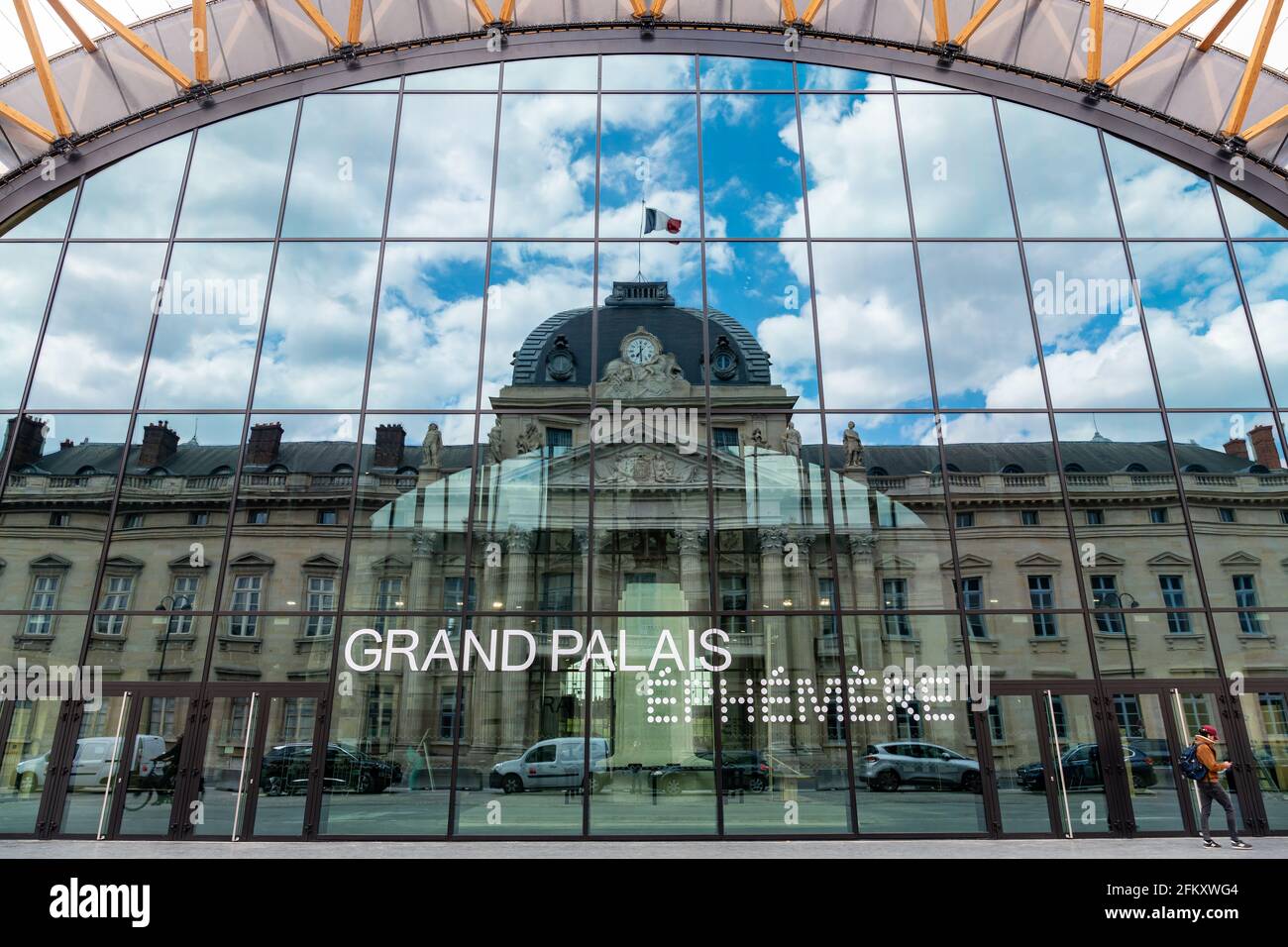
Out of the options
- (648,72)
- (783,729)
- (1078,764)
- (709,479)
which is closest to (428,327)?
(709,479)

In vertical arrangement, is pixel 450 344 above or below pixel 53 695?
above

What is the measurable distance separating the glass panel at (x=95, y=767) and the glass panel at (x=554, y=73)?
14.4 meters

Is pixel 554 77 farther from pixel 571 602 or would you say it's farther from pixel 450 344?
pixel 571 602

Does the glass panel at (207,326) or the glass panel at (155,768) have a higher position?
the glass panel at (207,326)

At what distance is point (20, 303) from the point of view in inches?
659

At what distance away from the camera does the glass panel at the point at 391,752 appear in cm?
1374

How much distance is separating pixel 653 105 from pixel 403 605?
1162 centimetres

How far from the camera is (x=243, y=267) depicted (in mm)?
16781

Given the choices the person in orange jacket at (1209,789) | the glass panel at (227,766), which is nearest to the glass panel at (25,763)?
the glass panel at (227,766)

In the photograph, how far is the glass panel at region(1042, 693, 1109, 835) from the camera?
13906mm

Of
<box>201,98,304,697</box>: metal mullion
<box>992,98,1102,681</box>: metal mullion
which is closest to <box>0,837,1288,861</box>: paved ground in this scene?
<box>201,98,304,697</box>: metal mullion

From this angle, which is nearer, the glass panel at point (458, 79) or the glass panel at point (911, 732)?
the glass panel at point (911, 732)

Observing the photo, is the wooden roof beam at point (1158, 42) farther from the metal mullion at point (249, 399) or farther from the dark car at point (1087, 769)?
the metal mullion at point (249, 399)
